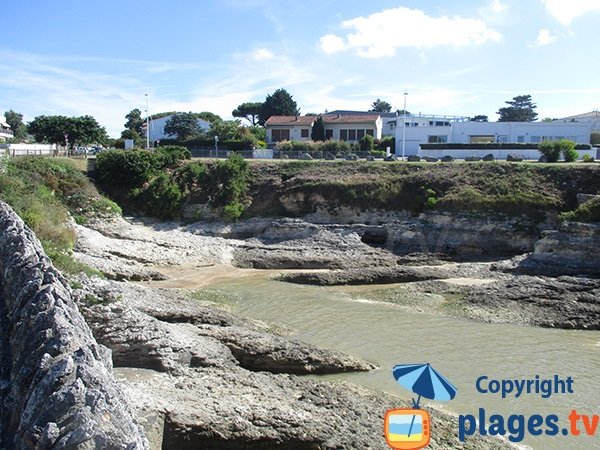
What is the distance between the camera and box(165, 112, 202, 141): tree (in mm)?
70062

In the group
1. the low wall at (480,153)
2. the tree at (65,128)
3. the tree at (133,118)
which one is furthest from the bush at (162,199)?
the tree at (133,118)

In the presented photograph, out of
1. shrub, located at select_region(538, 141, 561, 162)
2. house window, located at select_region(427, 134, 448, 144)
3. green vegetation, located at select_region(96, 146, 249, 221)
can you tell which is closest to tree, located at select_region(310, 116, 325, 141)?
house window, located at select_region(427, 134, 448, 144)

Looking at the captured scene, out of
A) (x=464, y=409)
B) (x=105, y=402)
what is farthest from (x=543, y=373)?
(x=105, y=402)

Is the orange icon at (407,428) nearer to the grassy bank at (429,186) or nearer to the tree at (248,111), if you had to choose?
the grassy bank at (429,186)

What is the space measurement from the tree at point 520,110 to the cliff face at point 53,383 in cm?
10138

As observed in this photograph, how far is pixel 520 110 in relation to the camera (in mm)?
100250

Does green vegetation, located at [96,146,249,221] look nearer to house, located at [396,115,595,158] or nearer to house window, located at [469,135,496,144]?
house, located at [396,115,595,158]

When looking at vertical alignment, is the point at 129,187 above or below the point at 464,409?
above

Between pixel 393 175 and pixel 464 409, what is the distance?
93.8ft

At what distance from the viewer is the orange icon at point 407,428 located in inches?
393

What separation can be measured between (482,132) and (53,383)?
209 feet

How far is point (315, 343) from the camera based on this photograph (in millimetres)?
17578

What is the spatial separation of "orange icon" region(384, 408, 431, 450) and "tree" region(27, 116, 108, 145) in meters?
55.9

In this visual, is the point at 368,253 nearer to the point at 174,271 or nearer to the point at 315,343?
the point at 174,271
